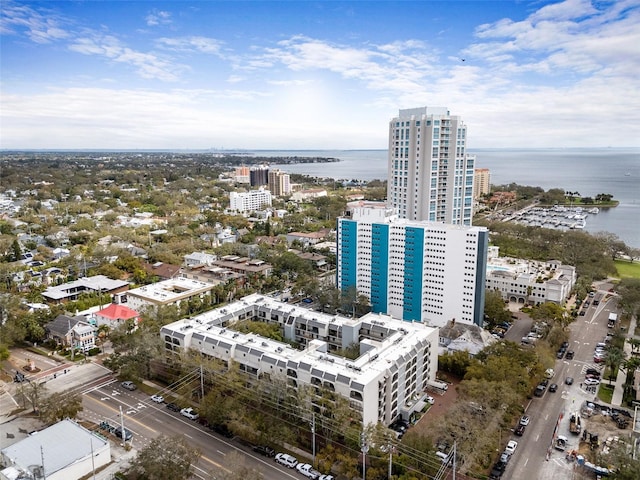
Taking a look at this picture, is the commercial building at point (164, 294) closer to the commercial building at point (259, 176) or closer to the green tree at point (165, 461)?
the green tree at point (165, 461)

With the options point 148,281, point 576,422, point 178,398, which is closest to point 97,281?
point 148,281

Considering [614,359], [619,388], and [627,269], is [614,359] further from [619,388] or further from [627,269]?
[627,269]

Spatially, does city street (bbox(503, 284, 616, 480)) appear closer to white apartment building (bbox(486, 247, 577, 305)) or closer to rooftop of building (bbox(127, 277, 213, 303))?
white apartment building (bbox(486, 247, 577, 305))

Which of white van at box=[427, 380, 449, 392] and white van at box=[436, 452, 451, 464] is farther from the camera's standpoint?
white van at box=[427, 380, 449, 392]

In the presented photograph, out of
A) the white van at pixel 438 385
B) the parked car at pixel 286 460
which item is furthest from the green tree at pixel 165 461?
the white van at pixel 438 385

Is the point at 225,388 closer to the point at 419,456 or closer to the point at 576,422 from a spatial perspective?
the point at 419,456

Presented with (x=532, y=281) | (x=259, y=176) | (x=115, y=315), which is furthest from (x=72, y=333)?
(x=259, y=176)

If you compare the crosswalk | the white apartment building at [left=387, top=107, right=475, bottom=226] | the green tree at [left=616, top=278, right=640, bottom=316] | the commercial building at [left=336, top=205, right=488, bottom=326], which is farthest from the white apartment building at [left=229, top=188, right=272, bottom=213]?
the crosswalk
